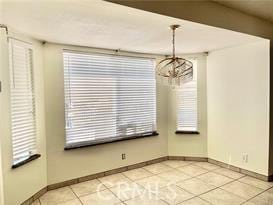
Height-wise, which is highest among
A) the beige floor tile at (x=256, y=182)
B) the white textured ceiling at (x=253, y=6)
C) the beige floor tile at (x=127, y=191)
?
the white textured ceiling at (x=253, y=6)

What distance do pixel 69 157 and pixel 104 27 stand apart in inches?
77.6

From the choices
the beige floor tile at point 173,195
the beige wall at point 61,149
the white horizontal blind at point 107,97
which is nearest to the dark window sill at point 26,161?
the beige wall at point 61,149

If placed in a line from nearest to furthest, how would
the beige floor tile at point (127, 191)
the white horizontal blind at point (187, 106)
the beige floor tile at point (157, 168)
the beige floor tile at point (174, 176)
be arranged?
1. the beige floor tile at point (127, 191)
2. the beige floor tile at point (174, 176)
3. the beige floor tile at point (157, 168)
4. the white horizontal blind at point (187, 106)

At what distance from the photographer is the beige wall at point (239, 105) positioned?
3.07m

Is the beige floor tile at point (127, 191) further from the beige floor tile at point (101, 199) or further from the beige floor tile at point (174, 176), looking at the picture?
the beige floor tile at point (174, 176)

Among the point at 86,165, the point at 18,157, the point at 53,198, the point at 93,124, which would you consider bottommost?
the point at 53,198

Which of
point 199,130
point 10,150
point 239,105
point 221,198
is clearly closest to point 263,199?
point 221,198

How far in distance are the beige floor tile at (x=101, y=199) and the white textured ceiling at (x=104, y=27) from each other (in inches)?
83.9

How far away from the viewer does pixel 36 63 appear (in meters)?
2.81

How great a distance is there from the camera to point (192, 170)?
3.65 meters

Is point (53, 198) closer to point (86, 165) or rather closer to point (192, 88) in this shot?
point (86, 165)

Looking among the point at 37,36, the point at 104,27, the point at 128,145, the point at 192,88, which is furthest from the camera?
the point at 192,88

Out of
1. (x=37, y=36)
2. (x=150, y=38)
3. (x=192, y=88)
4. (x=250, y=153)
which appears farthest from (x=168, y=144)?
(x=37, y=36)

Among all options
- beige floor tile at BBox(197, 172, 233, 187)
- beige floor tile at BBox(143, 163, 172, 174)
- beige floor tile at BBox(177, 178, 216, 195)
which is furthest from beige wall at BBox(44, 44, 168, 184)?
beige floor tile at BBox(197, 172, 233, 187)
